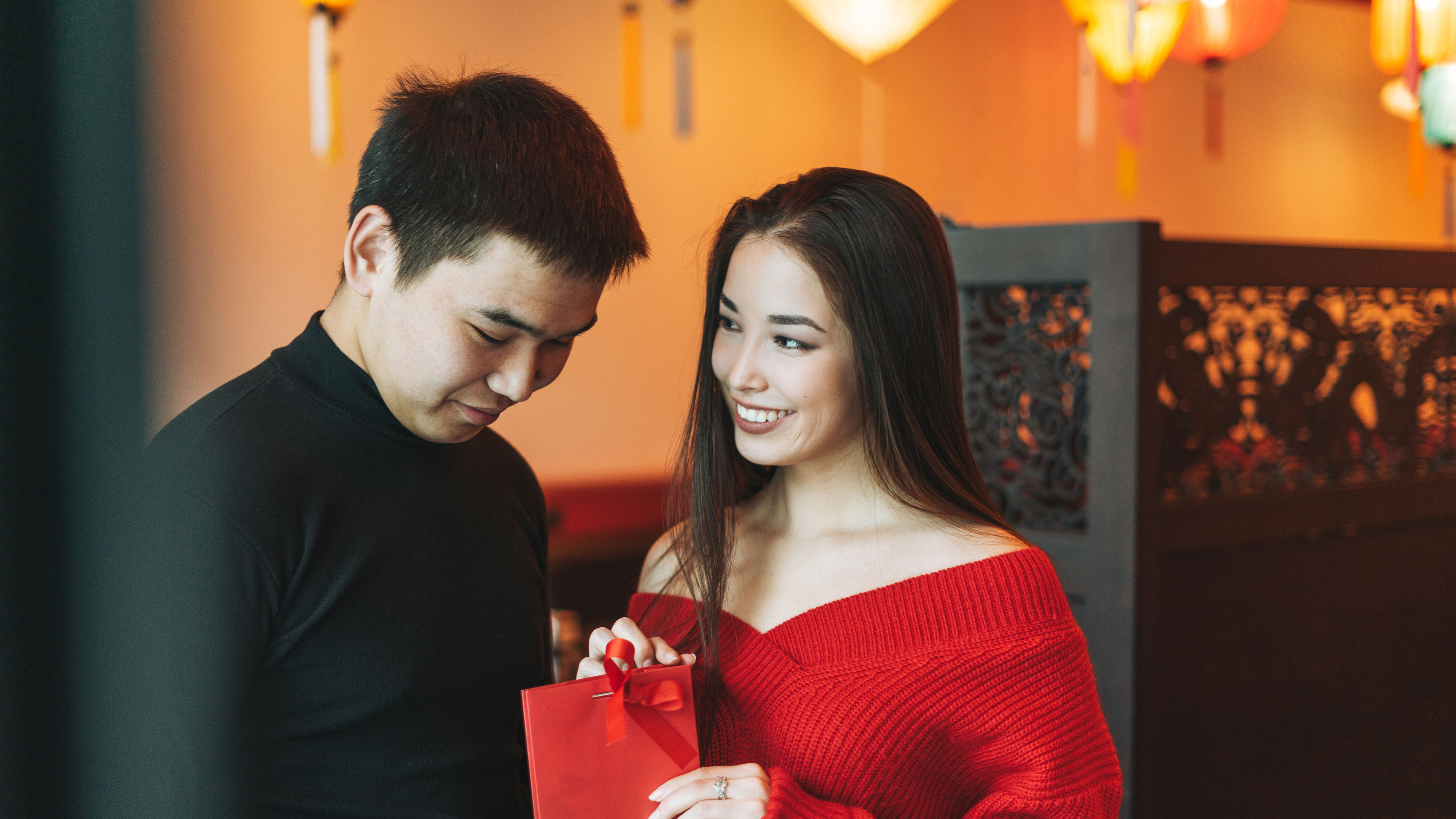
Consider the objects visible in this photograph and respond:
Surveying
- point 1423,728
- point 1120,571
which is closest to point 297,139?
point 1120,571

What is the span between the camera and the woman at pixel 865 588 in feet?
3.79

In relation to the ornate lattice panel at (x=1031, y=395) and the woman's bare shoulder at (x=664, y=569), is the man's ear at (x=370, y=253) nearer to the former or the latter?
the woman's bare shoulder at (x=664, y=569)

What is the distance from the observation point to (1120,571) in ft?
7.21

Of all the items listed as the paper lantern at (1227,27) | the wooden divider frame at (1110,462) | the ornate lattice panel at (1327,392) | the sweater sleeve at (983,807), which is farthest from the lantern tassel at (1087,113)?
the sweater sleeve at (983,807)

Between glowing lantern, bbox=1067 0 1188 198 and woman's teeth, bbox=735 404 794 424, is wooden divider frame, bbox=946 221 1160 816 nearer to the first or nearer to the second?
woman's teeth, bbox=735 404 794 424

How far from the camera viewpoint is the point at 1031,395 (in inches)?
93.7

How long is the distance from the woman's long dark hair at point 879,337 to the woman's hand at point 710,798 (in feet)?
0.65

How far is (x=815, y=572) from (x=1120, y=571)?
Result: 1.11 m

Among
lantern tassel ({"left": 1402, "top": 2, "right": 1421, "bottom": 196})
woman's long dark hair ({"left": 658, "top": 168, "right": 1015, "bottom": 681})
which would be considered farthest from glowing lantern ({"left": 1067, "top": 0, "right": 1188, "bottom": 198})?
woman's long dark hair ({"left": 658, "top": 168, "right": 1015, "bottom": 681})

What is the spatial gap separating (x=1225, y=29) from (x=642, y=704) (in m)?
3.76

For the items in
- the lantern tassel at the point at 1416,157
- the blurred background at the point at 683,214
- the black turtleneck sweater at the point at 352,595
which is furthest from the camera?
the lantern tassel at the point at 1416,157

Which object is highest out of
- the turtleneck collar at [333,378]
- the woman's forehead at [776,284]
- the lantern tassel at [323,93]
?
the lantern tassel at [323,93]

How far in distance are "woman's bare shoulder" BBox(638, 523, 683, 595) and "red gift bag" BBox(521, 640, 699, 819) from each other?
0.30 meters

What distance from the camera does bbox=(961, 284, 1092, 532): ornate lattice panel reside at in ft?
7.57
